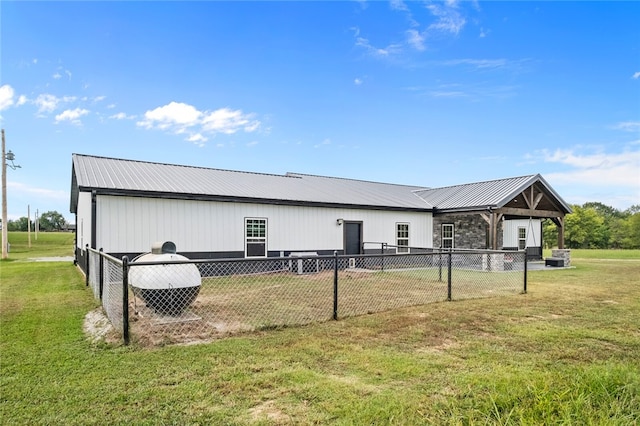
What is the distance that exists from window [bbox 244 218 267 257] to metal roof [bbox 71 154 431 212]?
88 cm

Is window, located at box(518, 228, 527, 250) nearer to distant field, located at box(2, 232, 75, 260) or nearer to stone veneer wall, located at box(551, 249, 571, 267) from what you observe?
stone veneer wall, located at box(551, 249, 571, 267)

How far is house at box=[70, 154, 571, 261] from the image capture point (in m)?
11.4

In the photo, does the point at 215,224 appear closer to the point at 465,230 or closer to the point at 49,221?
the point at 465,230

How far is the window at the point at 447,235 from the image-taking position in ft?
60.4

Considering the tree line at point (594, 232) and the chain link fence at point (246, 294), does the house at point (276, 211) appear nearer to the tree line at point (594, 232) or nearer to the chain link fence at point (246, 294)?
the chain link fence at point (246, 294)

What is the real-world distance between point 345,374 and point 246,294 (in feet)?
15.4

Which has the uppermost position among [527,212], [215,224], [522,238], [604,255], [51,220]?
[51,220]

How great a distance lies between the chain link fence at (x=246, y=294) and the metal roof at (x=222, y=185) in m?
2.77

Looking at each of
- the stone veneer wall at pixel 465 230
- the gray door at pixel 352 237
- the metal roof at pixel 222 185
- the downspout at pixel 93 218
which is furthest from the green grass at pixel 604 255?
the downspout at pixel 93 218

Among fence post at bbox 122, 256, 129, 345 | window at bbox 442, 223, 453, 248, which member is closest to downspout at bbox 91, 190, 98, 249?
fence post at bbox 122, 256, 129, 345

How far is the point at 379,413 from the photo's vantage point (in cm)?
288

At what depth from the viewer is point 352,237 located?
1596cm

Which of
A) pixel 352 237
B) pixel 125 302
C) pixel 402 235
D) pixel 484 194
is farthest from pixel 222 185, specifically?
pixel 484 194

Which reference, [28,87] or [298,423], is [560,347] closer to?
[298,423]
